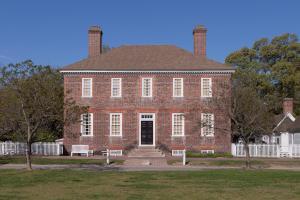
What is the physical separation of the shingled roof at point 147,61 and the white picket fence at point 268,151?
6.20 m

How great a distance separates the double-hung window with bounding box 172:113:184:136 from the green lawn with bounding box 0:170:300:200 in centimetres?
1430

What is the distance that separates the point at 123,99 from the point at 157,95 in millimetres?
2652

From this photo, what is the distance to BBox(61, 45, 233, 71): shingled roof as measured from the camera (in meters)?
35.6

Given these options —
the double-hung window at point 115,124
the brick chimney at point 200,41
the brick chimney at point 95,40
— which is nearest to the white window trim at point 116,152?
the double-hung window at point 115,124

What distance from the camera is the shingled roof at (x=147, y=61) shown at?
35.6 m

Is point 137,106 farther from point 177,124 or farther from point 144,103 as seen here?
point 177,124

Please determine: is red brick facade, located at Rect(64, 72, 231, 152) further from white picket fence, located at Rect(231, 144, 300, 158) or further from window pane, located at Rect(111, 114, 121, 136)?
white picket fence, located at Rect(231, 144, 300, 158)

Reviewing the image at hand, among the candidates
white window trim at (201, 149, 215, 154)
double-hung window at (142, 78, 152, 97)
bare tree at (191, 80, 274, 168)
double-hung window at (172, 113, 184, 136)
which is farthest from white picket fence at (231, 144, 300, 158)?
bare tree at (191, 80, 274, 168)

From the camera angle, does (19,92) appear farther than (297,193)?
Yes

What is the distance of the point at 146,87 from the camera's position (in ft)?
118

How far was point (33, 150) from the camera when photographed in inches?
1356

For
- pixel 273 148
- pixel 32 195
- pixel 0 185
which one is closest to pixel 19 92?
pixel 0 185

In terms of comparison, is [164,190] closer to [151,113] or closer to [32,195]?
[32,195]

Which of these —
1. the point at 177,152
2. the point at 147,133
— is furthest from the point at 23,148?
the point at 177,152
